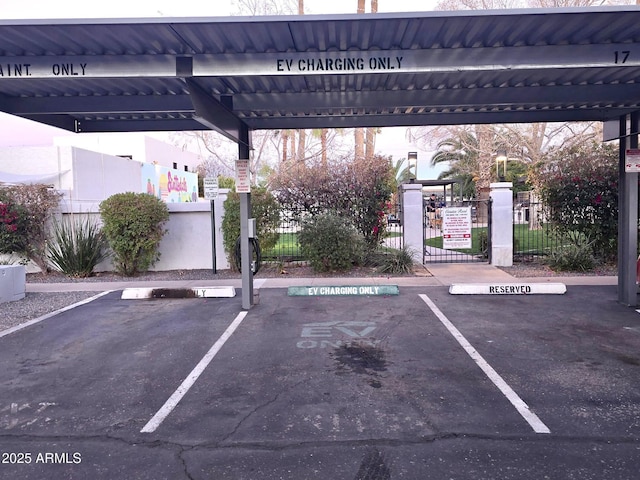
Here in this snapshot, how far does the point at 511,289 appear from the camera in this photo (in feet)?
30.8

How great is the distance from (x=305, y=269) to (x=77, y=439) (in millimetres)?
9119

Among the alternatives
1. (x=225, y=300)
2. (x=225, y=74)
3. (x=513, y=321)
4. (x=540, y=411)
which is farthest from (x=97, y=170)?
(x=540, y=411)

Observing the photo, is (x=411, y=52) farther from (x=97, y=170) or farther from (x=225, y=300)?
(x=97, y=170)

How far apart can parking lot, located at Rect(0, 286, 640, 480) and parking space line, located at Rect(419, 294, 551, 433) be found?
0.02m

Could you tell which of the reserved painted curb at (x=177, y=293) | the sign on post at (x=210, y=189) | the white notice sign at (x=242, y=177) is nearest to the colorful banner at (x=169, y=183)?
the sign on post at (x=210, y=189)

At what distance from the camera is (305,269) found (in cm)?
1288

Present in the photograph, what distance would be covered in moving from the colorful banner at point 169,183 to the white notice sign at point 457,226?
17829 mm

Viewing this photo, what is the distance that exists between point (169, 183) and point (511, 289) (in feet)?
102

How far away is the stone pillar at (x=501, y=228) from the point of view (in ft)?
42.1

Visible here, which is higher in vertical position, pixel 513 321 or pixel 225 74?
pixel 225 74

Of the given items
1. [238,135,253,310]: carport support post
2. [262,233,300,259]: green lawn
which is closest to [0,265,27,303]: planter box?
[238,135,253,310]: carport support post

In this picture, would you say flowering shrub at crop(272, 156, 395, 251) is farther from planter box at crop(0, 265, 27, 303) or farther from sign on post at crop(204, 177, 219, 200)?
planter box at crop(0, 265, 27, 303)

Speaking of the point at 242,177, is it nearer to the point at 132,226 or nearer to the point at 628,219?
the point at 132,226

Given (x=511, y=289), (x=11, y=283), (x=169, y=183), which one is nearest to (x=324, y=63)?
(x=511, y=289)
